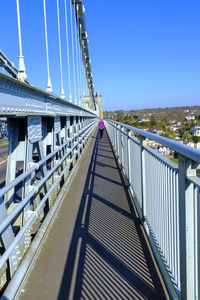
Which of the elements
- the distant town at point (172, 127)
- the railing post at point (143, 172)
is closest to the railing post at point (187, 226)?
the distant town at point (172, 127)

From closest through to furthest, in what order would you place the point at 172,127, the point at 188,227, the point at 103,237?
the point at 188,227 → the point at 103,237 → the point at 172,127

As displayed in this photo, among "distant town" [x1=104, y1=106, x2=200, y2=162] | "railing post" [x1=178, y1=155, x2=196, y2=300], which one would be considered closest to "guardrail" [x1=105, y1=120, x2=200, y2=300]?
"railing post" [x1=178, y1=155, x2=196, y2=300]

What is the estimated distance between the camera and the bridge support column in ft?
4.99

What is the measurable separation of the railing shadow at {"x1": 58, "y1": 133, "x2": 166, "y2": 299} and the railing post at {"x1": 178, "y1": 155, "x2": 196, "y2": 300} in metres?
0.49

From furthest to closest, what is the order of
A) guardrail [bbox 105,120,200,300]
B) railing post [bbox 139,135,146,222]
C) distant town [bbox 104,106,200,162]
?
1. railing post [bbox 139,135,146,222]
2. distant town [bbox 104,106,200,162]
3. guardrail [bbox 105,120,200,300]

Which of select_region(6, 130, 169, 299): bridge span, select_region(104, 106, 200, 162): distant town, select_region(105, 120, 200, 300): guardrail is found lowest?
select_region(6, 130, 169, 299): bridge span

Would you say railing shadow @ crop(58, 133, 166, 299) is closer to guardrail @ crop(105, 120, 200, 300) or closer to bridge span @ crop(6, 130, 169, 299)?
bridge span @ crop(6, 130, 169, 299)

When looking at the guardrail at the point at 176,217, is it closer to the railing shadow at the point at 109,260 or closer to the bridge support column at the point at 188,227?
the bridge support column at the point at 188,227

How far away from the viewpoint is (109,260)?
101 inches

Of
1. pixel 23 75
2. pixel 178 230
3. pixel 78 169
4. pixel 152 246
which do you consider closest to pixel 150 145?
pixel 152 246

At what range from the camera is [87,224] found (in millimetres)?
3414

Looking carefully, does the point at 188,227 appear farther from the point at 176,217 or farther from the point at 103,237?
the point at 103,237

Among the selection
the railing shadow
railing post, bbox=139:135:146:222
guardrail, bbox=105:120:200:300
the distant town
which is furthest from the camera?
railing post, bbox=139:135:146:222

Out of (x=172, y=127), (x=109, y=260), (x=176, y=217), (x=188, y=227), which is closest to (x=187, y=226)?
(x=188, y=227)
